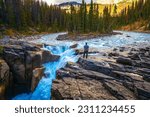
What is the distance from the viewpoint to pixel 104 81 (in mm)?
14289

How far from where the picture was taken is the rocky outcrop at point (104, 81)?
1236 cm

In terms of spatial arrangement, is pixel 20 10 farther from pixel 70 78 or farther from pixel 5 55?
pixel 70 78

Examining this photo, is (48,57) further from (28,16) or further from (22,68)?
(28,16)

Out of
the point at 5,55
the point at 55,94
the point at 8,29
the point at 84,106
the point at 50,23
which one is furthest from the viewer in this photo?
the point at 50,23

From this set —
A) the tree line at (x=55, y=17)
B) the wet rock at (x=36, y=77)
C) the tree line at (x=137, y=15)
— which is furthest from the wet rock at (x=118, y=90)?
the tree line at (x=137, y=15)

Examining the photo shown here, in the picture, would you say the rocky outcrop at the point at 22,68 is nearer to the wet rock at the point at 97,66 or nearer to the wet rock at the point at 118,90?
the wet rock at the point at 97,66

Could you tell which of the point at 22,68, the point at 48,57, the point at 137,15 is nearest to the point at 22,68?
the point at 22,68

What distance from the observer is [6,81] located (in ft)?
65.2

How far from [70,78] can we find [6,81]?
7.44 metres

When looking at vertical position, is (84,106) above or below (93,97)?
above

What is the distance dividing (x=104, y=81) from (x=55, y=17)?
86510 mm

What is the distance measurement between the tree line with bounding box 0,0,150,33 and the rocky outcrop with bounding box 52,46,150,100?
5039cm

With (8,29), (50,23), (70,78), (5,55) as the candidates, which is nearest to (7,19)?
(8,29)

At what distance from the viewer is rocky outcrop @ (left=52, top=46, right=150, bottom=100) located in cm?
1236
